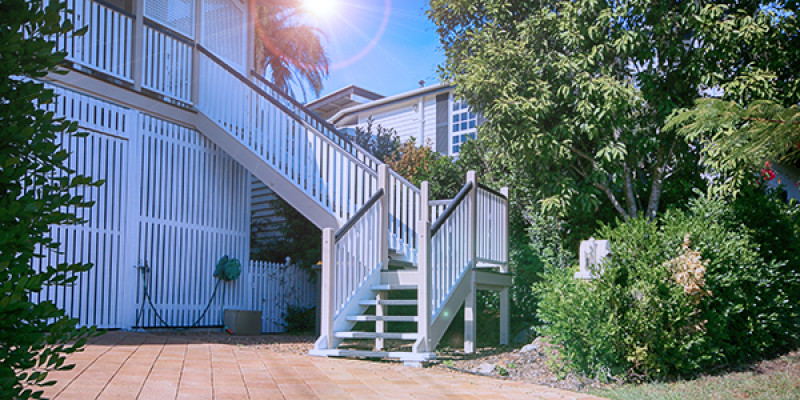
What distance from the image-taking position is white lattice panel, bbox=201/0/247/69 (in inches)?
464

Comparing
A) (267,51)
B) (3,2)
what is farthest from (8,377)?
(267,51)

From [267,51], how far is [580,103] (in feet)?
60.6

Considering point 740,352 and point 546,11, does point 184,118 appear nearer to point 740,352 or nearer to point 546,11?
point 546,11

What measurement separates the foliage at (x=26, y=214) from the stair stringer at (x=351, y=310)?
492 centimetres

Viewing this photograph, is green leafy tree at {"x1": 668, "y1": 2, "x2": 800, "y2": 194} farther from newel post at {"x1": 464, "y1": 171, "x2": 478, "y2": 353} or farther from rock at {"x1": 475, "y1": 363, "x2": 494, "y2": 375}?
rock at {"x1": 475, "y1": 363, "x2": 494, "y2": 375}

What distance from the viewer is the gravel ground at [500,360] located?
6.34 meters

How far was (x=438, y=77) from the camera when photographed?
33.8 ft

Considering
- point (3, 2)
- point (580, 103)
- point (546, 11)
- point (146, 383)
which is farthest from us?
point (546, 11)

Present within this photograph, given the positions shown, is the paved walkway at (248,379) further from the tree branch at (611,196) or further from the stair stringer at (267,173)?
the tree branch at (611,196)

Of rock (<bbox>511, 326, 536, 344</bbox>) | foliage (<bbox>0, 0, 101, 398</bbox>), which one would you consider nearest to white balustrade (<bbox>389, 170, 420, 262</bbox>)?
rock (<bbox>511, 326, 536, 344</bbox>)

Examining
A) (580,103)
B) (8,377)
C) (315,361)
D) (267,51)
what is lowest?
(315,361)

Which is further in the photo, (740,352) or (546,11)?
(546,11)

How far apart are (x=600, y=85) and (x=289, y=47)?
1827 centimetres

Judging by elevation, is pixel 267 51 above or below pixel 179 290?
above
